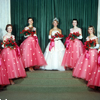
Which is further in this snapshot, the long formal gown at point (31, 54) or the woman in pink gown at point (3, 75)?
the long formal gown at point (31, 54)

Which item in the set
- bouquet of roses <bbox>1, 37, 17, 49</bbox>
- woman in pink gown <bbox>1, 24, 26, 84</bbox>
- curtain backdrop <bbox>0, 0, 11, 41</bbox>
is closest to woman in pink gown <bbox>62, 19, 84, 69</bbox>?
woman in pink gown <bbox>1, 24, 26, 84</bbox>

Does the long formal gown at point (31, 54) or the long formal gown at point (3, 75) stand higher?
the long formal gown at point (31, 54)

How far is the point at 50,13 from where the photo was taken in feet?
23.0

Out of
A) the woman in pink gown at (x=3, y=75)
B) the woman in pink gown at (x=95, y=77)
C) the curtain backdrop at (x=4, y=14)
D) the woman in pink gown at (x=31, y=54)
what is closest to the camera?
the woman in pink gown at (x=95, y=77)

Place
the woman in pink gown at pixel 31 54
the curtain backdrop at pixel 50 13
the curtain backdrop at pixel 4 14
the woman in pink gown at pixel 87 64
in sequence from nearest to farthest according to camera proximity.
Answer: the woman in pink gown at pixel 87 64 → the woman in pink gown at pixel 31 54 → the curtain backdrop at pixel 4 14 → the curtain backdrop at pixel 50 13

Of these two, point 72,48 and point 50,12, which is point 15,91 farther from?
point 50,12

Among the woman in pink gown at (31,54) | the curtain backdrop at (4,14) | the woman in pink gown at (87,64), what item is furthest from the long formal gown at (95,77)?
the curtain backdrop at (4,14)

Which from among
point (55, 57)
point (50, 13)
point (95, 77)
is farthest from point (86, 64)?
point (50, 13)

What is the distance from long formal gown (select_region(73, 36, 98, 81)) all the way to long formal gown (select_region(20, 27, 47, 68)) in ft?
4.35

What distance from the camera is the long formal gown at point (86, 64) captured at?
16.3ft

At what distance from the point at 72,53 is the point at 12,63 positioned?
2.05 m

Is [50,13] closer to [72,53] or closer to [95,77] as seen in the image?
[72,53]

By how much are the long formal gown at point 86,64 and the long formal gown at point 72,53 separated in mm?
483

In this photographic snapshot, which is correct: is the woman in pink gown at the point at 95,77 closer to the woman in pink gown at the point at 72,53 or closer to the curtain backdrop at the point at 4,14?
the woman in pink gown at the point at 72,53
